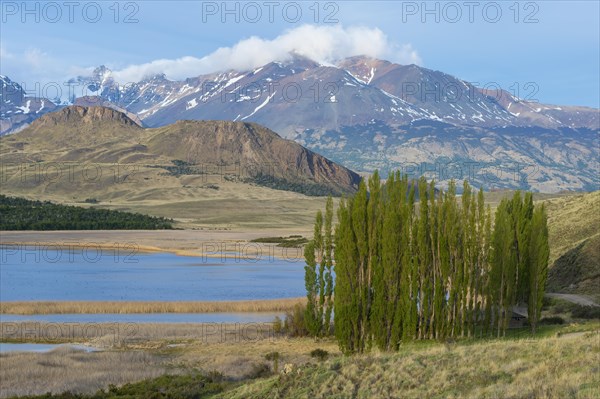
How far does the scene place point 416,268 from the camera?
47.5 m

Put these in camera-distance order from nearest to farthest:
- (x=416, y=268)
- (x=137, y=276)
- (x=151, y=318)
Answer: (x=416, y=268) < (x=151, y=318) < (x=137, y=276)

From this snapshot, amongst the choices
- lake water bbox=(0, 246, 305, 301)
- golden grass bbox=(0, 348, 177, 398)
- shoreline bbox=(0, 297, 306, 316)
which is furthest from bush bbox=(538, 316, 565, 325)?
lake water bbox=(0, 246, 305, 301)

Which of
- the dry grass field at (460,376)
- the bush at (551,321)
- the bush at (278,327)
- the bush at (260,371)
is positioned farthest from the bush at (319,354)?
the bush at (551,321)

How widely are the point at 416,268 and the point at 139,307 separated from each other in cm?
2927

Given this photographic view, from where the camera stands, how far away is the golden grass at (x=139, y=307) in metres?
65.0

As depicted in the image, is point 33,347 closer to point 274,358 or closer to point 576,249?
point 274,358

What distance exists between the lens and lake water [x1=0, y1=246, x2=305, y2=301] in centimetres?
7669

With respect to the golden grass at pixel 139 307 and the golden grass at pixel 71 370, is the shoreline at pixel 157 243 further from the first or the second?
the golden grass at pixel 71 370

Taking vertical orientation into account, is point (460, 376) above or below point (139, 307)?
above

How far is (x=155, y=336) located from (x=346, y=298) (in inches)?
574

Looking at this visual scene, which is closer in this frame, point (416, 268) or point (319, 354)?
point (319, 354)

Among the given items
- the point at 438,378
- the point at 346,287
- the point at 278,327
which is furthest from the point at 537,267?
the point at 438,378

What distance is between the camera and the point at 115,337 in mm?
51438

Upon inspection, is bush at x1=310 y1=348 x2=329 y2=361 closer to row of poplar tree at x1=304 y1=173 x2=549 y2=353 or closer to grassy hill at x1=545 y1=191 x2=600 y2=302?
row of poplar tree at x1=304 y1=173 x2=549 y2=353
